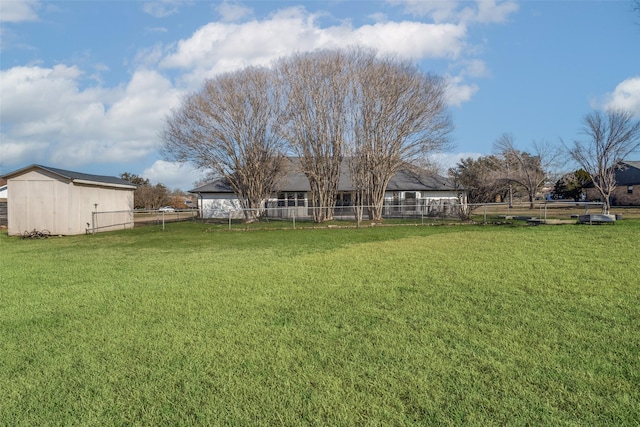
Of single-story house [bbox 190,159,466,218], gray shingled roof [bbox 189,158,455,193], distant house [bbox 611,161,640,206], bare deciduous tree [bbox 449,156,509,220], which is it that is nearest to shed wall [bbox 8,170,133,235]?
single-story house [bbox 190,159,466,218]

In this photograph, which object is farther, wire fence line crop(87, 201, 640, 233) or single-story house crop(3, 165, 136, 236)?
wire fence line crop(87, 201, 640, 233)

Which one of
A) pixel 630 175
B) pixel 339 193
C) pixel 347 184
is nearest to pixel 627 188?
pixel 630 175

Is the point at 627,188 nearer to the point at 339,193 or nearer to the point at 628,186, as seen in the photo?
the point at 628,186

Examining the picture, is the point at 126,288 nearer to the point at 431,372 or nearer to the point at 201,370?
the point at 201,370

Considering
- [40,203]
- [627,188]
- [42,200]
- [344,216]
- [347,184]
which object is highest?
[347,184]

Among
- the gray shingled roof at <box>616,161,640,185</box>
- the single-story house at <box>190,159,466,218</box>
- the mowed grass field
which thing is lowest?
the mowed grass field

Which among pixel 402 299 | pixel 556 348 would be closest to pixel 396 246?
pixel 402 299

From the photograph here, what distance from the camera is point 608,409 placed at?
8.71 feet

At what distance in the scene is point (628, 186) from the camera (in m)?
48.8

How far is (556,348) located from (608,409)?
1053 mm

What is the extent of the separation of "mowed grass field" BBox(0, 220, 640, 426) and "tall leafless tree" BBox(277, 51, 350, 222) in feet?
57.6

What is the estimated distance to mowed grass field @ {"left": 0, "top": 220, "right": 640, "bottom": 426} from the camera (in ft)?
9.00

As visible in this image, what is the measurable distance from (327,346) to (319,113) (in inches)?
889

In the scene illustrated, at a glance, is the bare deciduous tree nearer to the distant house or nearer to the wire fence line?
the distant house
